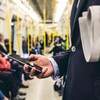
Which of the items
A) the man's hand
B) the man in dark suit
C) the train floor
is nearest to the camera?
the man in dark suit

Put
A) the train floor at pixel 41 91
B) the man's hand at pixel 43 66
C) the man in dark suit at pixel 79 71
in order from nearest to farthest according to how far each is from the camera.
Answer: the man in dark suit at pixel 79 71
the man's hand at pixel 43 66
the train floor at pixel 41 91

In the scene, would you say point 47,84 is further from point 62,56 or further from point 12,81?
point 62,56

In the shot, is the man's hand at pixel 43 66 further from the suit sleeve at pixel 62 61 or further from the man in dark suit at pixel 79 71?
the man in dark suit at pixel 79 71

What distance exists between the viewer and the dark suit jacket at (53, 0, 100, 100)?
0.89m

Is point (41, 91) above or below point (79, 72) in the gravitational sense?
below

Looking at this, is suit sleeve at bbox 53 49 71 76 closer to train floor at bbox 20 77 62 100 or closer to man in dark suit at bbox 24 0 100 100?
man in dark suit at bbox 24 0 100 100

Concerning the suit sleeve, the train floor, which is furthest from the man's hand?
the train floor

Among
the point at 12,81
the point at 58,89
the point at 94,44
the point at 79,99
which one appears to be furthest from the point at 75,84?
the point at 58,89

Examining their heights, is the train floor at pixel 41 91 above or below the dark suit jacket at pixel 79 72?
below

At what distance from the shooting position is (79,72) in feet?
3.03

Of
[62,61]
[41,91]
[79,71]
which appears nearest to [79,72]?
[79,71]

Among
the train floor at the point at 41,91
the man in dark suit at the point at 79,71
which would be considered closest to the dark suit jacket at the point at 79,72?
the man in dark suit at the point at 79,71

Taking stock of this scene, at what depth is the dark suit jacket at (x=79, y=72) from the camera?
0.89 metres

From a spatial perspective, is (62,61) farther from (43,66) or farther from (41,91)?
(41,91)
